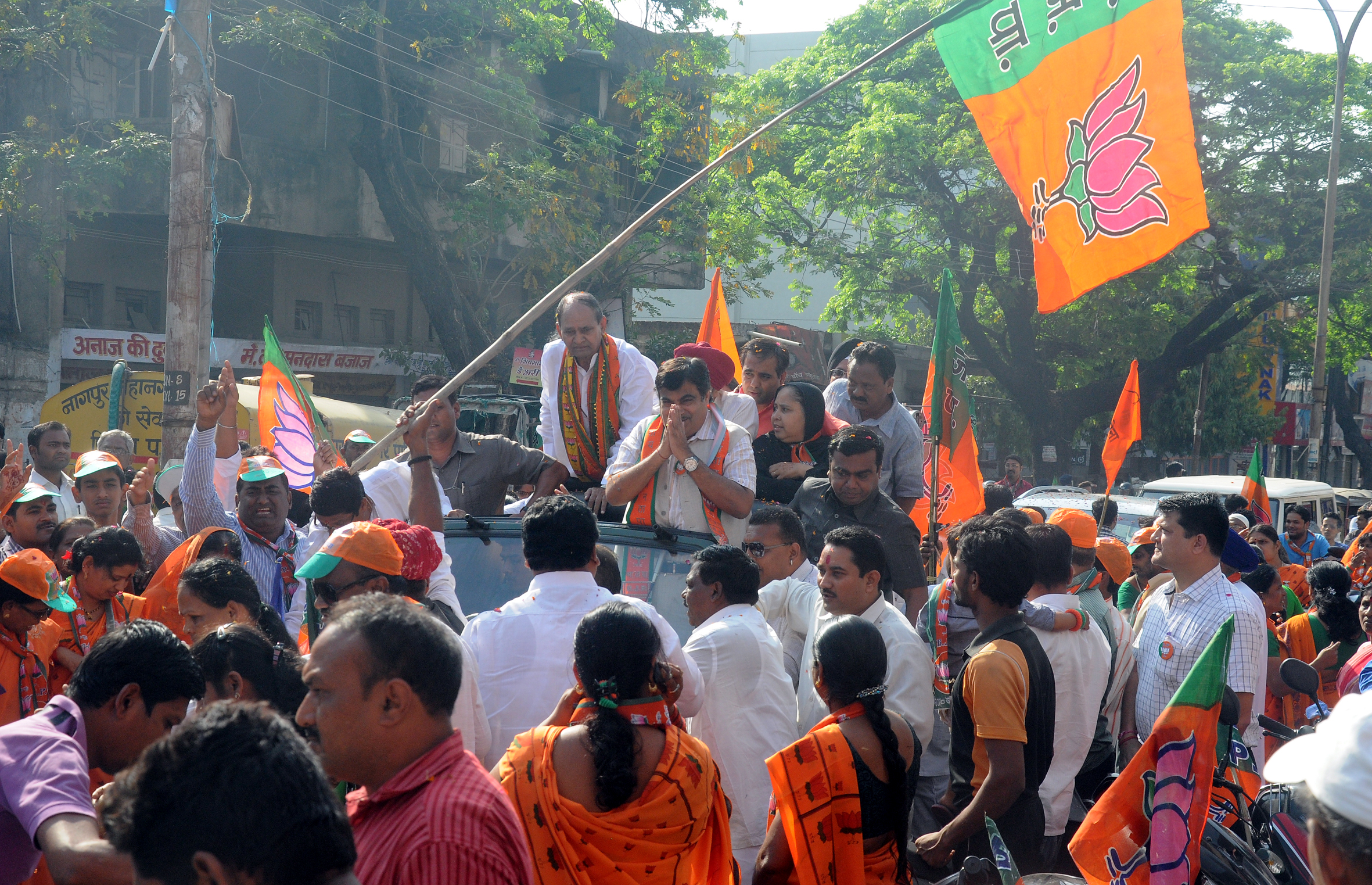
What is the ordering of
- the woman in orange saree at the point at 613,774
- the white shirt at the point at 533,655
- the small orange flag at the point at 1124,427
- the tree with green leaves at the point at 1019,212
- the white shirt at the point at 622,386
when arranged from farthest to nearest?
the tree with green leaves at the point at 1019,212 < the small orange flag at the point at 1124,427 < the white shirt at the point at 622,386 < the white shirt at the point at 533,655 < the woman in orange saree at the point at 613,774

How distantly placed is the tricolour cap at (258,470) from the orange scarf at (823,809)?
10.1 feet

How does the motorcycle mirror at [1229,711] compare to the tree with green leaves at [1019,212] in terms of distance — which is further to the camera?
the tree with green leaves at [1019,212]

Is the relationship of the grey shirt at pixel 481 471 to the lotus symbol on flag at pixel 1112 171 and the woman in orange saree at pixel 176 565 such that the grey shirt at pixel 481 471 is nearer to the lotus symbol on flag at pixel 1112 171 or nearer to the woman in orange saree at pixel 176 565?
the woman in orange saree at pixel 176 565

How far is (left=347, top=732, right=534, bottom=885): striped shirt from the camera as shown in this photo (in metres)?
1.92

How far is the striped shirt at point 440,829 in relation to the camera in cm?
192

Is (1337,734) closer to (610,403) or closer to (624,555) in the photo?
(624,555)

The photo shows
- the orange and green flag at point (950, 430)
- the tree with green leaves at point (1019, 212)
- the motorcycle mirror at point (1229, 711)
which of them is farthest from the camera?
the tree with green leaves at point (1019, 212)

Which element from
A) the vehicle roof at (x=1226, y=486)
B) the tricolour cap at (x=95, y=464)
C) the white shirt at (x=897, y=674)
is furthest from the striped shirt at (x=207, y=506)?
the vehicle roof at (x=1226, y=486)

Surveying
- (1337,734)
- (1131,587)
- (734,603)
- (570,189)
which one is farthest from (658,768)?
(570,189)

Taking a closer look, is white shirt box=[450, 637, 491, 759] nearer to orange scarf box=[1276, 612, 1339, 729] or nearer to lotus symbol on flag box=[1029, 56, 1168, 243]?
lotus symbol on flag box=[1029, 56, 1168, 243]

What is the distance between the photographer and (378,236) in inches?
852

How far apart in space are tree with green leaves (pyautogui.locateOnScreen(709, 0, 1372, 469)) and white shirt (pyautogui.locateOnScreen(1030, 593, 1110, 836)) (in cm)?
1907

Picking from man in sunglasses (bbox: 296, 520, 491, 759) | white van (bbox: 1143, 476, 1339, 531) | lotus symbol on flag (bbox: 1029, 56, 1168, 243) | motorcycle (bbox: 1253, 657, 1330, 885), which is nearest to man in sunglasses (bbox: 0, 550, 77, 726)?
man in sunglasses (bbox: 296, 520, 491, 759)

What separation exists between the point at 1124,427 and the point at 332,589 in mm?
8016
